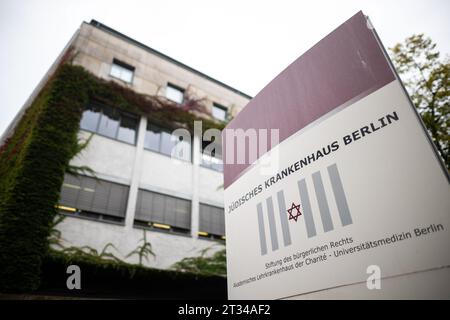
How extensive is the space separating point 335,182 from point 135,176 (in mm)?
10439

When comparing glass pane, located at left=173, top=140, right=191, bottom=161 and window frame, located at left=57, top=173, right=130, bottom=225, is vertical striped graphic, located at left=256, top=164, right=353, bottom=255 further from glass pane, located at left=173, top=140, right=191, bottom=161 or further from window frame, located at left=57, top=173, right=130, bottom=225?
glass pane, located at left=173, top=140, right=191, bottom=161

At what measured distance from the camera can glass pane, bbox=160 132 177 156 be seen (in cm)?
1355

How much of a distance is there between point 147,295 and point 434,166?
10.1 metres

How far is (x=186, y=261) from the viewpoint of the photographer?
35.8ft

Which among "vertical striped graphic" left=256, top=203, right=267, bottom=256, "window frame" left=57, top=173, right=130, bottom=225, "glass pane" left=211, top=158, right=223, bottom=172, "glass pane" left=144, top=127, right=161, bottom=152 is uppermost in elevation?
"glass pane" left=144, top=127, right=161, bottom=152

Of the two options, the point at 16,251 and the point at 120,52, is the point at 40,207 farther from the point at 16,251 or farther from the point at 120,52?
the point at 120,52

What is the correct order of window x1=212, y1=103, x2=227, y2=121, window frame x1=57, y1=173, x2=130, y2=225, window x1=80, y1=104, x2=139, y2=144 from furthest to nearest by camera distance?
window x1=212, y1=103, x2=227, y2=121 < window x1=80, y1=104, x2=139, y2=144 < window frame x1=57, y1=173, x2=130, y2=225

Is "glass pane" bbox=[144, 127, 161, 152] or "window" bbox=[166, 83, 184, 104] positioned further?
"window" bbox=[166, 83, 184, 104]

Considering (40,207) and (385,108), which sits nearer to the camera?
(385,108)

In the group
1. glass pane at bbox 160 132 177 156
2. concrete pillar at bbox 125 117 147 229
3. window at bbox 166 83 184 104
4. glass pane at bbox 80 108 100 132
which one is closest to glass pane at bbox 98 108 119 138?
glass pane at bbox 80 108 100 132

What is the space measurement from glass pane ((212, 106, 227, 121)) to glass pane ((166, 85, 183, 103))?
7.11 feet

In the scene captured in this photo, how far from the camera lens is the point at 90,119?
39.7ft

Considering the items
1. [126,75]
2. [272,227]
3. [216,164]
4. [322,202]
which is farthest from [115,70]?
[322,202]
